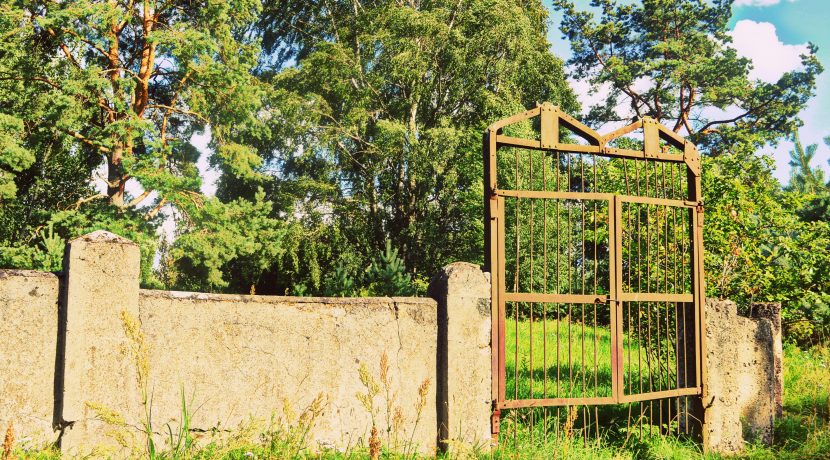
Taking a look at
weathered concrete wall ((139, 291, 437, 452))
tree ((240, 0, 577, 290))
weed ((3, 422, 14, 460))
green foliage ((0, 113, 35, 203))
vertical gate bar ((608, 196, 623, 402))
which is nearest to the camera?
weed ((3, 422, 14, 460))

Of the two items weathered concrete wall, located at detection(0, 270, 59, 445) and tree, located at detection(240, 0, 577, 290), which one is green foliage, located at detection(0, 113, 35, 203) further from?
weathered concrete wall, located at detection(0, 270, 59, 445)

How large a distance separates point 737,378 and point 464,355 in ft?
9.35

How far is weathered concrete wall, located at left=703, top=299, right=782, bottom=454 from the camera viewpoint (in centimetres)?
606

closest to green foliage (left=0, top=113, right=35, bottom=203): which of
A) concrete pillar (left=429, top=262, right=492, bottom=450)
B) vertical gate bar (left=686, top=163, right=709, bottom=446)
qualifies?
concrete pillar (left=429, top=262, right=492, bottom=450)

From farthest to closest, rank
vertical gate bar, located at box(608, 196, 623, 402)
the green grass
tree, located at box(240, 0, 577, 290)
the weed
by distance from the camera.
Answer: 1. tree, located at box(240, 0, 577, 290)
2. the green grass
3. vertical gate bar, located at box(608, 196, 623, 402)
4. the weed

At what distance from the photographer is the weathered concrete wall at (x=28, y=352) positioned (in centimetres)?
412

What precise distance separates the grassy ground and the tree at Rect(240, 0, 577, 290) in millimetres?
12783

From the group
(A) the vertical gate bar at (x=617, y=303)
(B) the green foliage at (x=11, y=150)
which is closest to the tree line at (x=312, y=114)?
(B) the green foliage at (x=11, y=150)

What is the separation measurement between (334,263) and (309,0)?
9907 mm

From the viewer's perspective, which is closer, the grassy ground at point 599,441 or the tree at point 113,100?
the grassy ground at point 599,441

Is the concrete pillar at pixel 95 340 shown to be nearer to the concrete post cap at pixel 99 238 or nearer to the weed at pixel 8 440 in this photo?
the concrete post cap at pixel 99 238

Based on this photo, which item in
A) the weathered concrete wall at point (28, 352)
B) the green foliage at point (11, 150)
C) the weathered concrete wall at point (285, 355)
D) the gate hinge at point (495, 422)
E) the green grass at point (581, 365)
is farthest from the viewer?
the green foliage at point (11, 150)

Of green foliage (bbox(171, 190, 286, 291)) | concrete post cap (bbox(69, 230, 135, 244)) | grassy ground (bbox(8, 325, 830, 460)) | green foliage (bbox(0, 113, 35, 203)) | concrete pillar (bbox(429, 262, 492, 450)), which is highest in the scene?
green foliage (bbox(0, 113, 35, 203))

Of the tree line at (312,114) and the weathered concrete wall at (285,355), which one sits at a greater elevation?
the tree line at (312,114)
